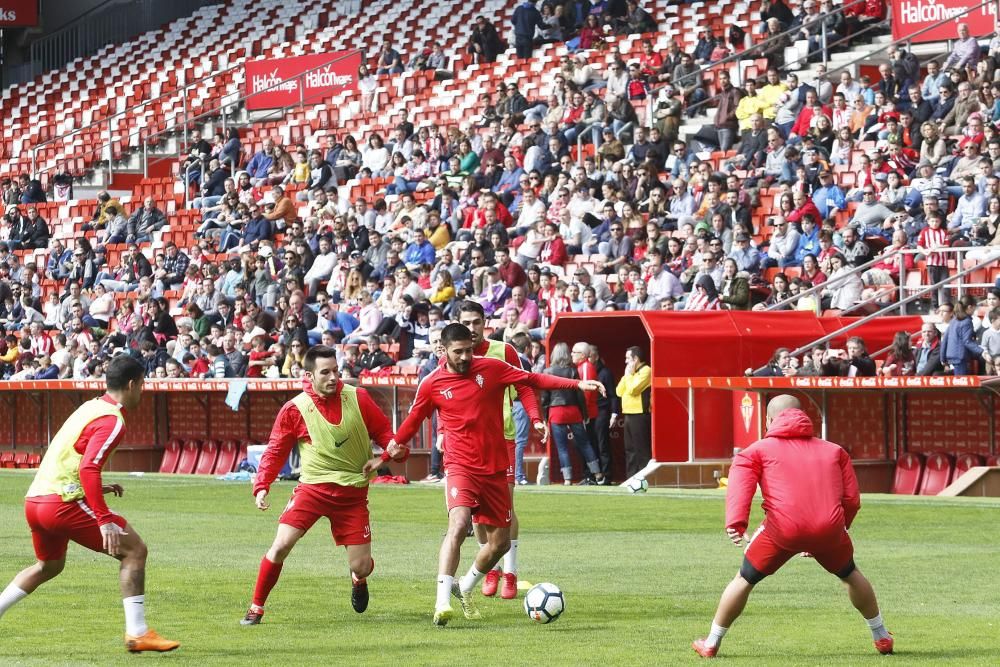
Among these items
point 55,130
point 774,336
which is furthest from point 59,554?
point 55,130

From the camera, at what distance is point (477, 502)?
11.0 metres

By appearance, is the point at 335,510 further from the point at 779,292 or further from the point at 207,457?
the point at 207,457

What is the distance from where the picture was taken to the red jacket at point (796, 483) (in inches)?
353

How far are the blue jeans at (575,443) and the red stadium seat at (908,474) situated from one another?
3.91 metres

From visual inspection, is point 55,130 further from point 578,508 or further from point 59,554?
point 59,554

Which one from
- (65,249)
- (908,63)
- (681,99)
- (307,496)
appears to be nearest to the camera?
(307,496)

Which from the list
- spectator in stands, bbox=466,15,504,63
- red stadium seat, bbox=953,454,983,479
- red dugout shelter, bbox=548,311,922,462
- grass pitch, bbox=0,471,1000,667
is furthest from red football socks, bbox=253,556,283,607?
spectator in stands, bbox=466,15,504,63

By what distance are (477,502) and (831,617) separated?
7.30 ft

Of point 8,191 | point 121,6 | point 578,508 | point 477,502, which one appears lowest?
point 578,508

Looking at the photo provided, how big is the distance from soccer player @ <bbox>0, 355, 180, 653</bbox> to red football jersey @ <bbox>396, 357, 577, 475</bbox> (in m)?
2.14

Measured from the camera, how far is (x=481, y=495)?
1102 cm

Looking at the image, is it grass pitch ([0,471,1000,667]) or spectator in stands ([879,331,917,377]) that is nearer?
grass pitch ([0,471,1000,667])

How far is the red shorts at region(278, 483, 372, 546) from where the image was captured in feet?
35.7

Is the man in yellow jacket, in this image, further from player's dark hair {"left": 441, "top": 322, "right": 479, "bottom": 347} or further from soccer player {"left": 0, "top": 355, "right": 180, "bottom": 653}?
soccer player {"left": 0, "top": 355, "right": 180, "bottom": 653}
